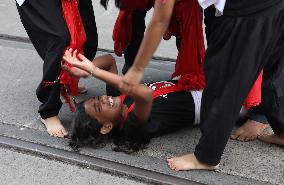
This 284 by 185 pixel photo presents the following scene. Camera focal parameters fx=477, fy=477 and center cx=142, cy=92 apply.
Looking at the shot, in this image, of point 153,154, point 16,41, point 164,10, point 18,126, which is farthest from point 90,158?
point 16,41

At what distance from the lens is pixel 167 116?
9.12 ft

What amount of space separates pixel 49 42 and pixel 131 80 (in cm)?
83

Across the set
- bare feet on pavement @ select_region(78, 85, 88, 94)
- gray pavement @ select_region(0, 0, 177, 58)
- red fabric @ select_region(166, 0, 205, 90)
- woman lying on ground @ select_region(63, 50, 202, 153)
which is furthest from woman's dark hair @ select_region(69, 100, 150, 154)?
gray pavement @ select_region(0, 0, 177, 58)

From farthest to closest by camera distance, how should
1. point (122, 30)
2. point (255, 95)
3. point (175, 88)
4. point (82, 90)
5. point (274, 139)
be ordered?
point (82, 90) → point (122, 30) → point (175, 88) → point (274, 139) → point (255, 95)

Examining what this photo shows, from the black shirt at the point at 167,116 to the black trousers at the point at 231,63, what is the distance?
16.2 inches

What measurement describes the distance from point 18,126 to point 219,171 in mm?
1271

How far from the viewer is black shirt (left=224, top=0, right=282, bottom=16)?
2064 millimetres

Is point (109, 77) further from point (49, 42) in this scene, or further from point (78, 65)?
point (49, 42)

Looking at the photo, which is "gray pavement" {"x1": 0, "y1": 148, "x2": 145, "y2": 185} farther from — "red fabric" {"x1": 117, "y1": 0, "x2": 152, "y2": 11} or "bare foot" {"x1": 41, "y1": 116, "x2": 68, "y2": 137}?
A: "red fabric" {"x1": 117, "y1": 0, "x2": 152, "y2": 11}

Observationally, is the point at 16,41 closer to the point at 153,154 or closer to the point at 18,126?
the point at 18,126

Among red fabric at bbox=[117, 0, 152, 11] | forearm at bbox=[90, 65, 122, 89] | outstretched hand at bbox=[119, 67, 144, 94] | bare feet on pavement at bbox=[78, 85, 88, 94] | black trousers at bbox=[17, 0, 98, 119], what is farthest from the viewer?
bare feet on pavement at bbox=[78, 85, 88, 94]

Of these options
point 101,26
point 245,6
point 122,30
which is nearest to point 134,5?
point 122,30

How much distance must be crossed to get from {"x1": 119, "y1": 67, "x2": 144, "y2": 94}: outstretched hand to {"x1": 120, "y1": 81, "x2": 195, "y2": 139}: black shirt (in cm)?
59

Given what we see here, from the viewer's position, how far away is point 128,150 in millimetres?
2660
